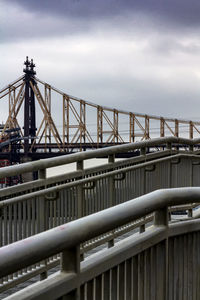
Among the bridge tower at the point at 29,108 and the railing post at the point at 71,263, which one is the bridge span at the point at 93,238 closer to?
the railing post at the point at 71,263

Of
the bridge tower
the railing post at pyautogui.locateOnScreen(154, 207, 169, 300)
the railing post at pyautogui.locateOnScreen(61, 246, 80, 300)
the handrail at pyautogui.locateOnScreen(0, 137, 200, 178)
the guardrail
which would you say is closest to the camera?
the guardrail

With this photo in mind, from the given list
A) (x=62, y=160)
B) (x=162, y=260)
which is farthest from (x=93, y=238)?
(x=62, y=160)

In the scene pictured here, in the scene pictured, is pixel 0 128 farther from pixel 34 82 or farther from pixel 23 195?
pixel 23 195

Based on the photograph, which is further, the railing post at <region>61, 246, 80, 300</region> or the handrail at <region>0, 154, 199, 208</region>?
the handrail at <region>0, 154, 199, 208</region>

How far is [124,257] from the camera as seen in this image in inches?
77.9

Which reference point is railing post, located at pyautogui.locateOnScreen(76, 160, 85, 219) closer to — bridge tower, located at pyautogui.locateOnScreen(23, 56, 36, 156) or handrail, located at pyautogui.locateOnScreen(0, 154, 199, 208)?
handrail, located at pyautogui.locateOnScreen(0, 154, 199, 208)

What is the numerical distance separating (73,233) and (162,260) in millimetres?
815

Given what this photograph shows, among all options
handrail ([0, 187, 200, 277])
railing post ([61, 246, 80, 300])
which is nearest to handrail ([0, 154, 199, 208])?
handrail ([0, 187, 200, 277])

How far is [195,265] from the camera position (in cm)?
255

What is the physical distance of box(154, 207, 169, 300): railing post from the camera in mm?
2268

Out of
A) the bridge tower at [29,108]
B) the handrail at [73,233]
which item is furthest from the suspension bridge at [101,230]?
the bridge tower at [29,108]

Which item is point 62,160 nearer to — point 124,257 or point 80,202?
point 80,202

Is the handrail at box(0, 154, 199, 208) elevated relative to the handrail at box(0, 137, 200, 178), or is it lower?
lower

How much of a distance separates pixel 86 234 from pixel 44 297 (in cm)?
25
